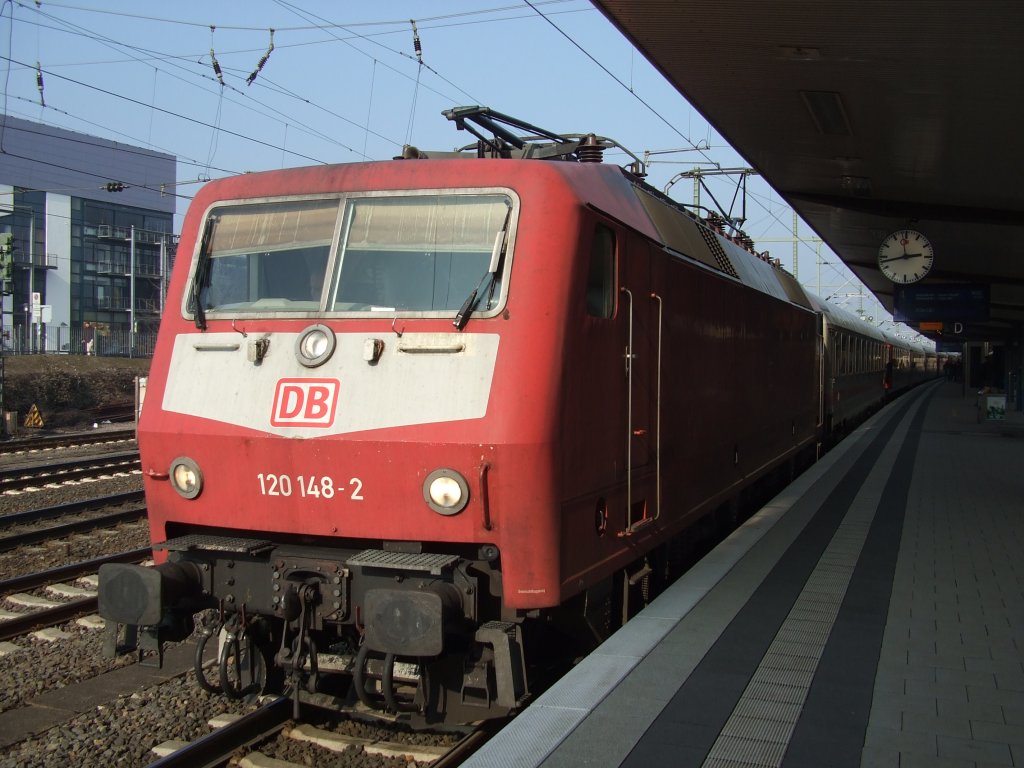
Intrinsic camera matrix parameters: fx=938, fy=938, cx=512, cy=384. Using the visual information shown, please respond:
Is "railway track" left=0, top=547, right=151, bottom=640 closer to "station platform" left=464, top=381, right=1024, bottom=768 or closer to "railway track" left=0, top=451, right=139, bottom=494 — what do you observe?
"station platform" left=464, top=381, right=1024, bottom=768

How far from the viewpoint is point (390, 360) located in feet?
15.8

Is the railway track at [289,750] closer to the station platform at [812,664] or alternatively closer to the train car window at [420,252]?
the station platform at [812,664]

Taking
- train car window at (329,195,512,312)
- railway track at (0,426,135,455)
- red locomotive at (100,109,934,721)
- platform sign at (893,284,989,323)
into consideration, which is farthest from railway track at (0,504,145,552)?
platform sign at (893,284,989,323)

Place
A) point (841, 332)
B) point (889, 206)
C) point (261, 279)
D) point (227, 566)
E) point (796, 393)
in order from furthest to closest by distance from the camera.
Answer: point (841, 332), point (889, 206), point (796, 393), point (261, 279), point (227, 566)

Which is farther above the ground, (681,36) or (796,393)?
(681,36)

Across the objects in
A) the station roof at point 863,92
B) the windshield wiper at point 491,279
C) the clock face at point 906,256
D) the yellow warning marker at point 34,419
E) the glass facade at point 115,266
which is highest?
the glass facade at point 115,266

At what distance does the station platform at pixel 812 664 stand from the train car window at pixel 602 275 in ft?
6.28

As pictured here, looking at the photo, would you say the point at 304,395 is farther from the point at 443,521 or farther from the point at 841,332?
the point at 841,332

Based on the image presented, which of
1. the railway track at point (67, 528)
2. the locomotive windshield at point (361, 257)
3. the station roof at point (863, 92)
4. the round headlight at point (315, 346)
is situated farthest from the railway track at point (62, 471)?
the station roof at point (863, 92)

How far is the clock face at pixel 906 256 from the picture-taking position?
1436 cm

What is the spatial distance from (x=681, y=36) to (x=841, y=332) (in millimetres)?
12828

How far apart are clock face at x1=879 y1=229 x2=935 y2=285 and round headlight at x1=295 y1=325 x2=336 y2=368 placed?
11911mm

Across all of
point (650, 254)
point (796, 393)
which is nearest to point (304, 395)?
point (650, 254)

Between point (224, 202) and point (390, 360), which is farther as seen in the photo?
point (224, 202)
